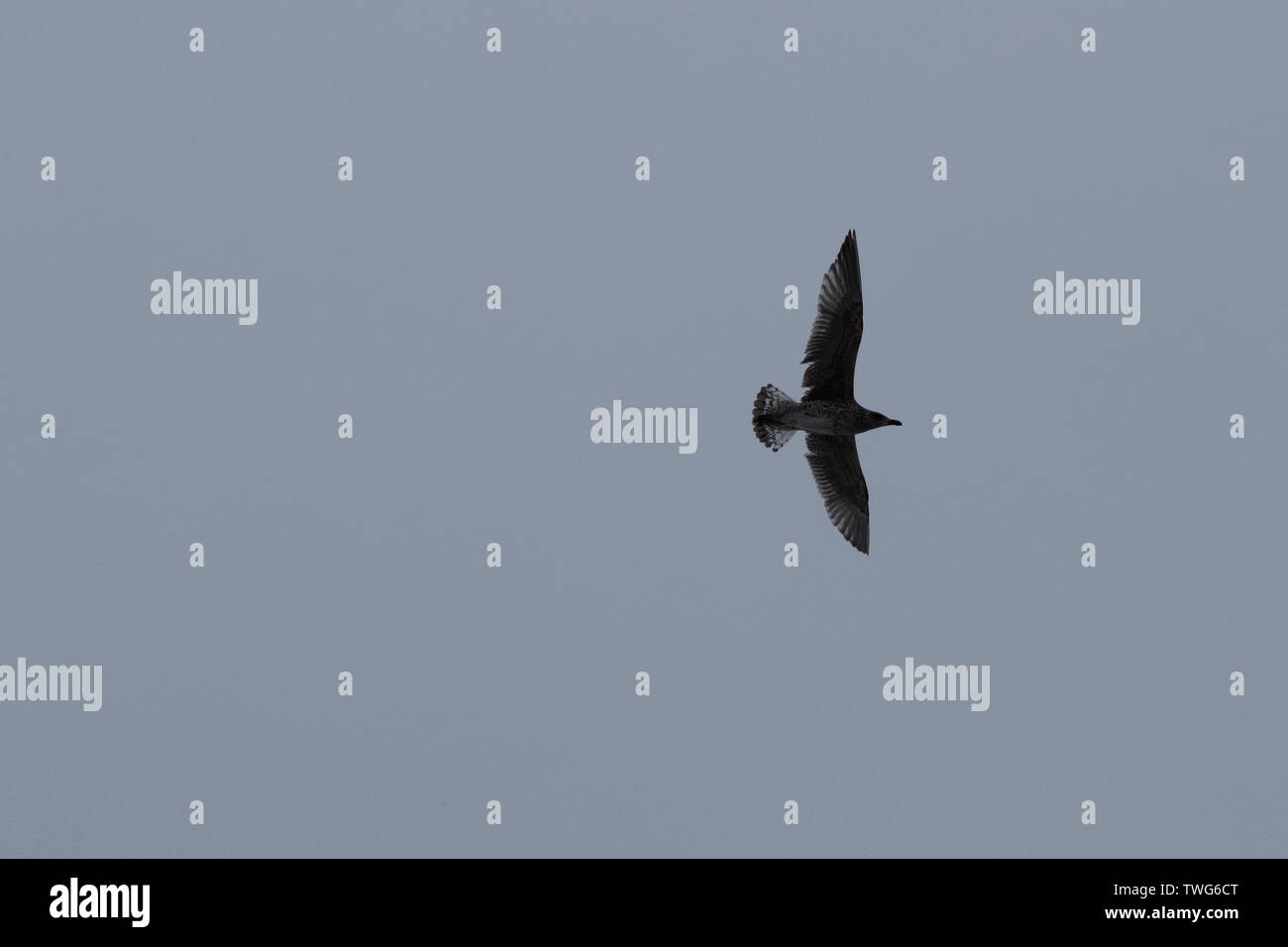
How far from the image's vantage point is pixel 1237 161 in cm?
2273

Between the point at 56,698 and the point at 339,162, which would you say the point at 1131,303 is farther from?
the point at 56,698

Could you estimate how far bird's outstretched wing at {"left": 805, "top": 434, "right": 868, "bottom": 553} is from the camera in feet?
55.3

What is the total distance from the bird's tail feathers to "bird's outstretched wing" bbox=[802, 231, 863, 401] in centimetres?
50

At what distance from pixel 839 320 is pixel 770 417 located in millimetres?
1218

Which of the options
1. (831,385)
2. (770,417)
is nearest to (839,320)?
(831,385)

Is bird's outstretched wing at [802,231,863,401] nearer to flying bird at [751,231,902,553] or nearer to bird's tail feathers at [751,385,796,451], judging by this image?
flying bird at [751,231,902,553]

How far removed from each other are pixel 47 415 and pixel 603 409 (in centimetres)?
853

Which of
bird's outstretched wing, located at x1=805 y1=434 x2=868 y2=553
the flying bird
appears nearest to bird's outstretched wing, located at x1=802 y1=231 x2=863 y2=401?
the flying bird

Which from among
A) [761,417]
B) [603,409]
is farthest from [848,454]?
[603,409]

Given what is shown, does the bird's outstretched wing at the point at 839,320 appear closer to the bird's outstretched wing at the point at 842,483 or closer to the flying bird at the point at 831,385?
the flying bird at the point at 831,385

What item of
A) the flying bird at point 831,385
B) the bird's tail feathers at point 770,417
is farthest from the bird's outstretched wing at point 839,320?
the bird's tail feathers at point 770,417

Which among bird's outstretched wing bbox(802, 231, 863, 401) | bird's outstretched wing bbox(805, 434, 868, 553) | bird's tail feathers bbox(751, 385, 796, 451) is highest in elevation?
bird's outstretched wing bbox(802, 231, 863, 401)

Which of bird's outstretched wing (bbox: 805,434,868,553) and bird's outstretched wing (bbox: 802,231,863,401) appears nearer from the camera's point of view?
bird's outstretched wing (bbox: 802,231,863,401)

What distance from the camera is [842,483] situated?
17.0 meters
